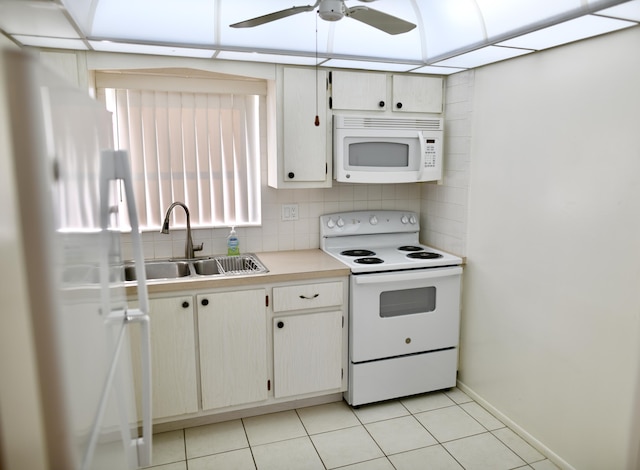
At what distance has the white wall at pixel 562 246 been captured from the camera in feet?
6.59

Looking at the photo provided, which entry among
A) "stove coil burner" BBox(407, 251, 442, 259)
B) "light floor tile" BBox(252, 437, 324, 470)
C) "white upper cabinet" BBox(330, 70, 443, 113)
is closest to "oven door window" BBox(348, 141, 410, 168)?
"white upper cabinet" BBox(330, 70, 443, 113)

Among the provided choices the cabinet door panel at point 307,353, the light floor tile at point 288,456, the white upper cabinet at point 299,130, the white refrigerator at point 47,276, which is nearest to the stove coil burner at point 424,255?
the cabinet door panel at point 307,353

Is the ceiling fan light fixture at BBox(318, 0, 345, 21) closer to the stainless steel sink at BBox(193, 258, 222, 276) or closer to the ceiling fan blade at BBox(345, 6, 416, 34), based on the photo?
the ceiling fan blade at BBox(345, 6, 416, 34)

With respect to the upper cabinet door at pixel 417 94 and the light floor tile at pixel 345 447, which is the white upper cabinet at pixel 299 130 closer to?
the upper cabinet door at pixel 417 94

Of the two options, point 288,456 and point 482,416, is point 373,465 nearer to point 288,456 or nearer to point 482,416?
point 288,456

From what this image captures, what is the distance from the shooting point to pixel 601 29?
199 cm

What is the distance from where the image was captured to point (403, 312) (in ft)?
9.65

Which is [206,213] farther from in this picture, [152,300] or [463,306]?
[463,306]

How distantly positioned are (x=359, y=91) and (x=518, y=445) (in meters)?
2.28

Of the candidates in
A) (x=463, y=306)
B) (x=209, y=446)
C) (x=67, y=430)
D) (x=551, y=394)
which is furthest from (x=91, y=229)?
(x=463, y=306)

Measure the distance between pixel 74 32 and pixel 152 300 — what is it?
135 centimetres

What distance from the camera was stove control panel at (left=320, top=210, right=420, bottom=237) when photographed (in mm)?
3299

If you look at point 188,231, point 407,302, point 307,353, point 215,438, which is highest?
point 188,231

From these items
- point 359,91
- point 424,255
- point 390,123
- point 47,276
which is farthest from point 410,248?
point 47,276
